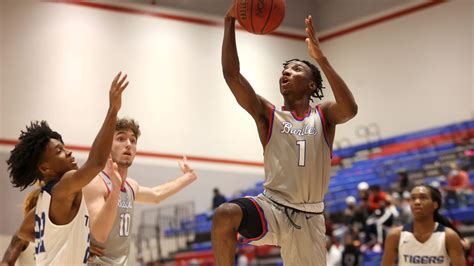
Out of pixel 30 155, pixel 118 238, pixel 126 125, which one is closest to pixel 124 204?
pixel 118 238

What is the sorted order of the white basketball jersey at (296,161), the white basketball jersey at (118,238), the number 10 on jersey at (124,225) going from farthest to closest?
the number 10 on jersey at (124,225), the white basketball jersey at (118,238), the white basketball jersey at (296,161)

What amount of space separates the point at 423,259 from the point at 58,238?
4.14 metres

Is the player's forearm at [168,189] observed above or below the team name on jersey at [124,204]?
above

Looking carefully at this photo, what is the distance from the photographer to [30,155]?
4.58 metres

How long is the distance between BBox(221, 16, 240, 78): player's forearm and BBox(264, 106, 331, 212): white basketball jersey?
415 mm

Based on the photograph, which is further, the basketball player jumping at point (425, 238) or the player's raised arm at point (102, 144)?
the basketball player jumping at point (425, 238)

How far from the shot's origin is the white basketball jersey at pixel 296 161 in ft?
16.3

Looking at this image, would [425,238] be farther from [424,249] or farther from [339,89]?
[339,89]

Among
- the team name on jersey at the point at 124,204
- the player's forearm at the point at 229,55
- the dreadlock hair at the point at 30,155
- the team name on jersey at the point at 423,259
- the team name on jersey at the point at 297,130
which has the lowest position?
the team name on jersey at the point at 423,259

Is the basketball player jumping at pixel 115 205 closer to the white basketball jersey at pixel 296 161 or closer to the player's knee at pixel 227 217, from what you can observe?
the player's knee at pixel 227 217

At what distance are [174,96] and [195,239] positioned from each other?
3.20 metres

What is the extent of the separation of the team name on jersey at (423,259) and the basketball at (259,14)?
3094 mm

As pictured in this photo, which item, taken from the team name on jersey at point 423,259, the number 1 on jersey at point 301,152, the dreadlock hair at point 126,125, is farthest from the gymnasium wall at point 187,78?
the number 1 on jersey at point 301,152

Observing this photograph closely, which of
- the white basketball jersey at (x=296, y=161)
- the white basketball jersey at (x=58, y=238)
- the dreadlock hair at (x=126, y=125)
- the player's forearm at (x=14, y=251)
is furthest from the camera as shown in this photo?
the player's forearm at (x=14, y=251)
